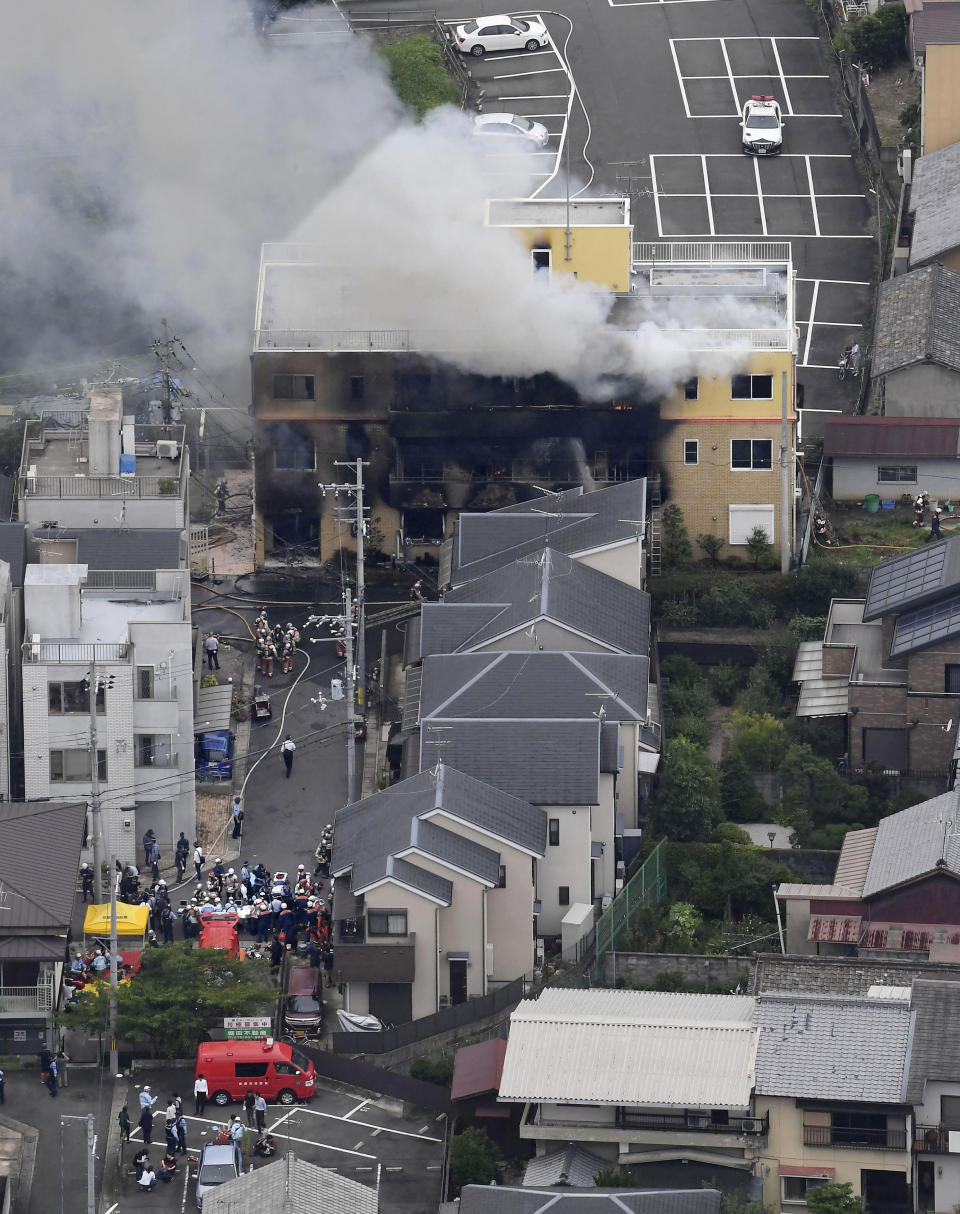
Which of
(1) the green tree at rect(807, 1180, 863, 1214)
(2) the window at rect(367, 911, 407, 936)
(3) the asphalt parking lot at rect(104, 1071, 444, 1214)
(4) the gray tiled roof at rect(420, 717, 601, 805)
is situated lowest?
(3) the asphalt parking lot at rect(104, 1071, 444, 1214)

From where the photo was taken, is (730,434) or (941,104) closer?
(730,434)

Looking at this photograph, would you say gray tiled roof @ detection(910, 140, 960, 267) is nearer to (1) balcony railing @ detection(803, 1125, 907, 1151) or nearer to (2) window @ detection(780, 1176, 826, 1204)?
(1) balcony railing @ detection(803, 1125, 907, 1151)

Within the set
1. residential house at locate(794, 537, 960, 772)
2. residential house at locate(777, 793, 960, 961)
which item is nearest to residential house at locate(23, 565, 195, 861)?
residential house at locate(777, 793, 960, 961)

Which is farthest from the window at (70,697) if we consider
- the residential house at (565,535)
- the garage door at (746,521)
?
the garage door at (746,521)

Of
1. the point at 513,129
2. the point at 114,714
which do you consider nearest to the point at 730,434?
the point at 513,129

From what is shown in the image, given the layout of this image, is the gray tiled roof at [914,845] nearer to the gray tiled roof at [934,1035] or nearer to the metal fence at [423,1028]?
the gray tiled roof at [934,1035]

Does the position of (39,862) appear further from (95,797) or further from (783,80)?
(783,80)
